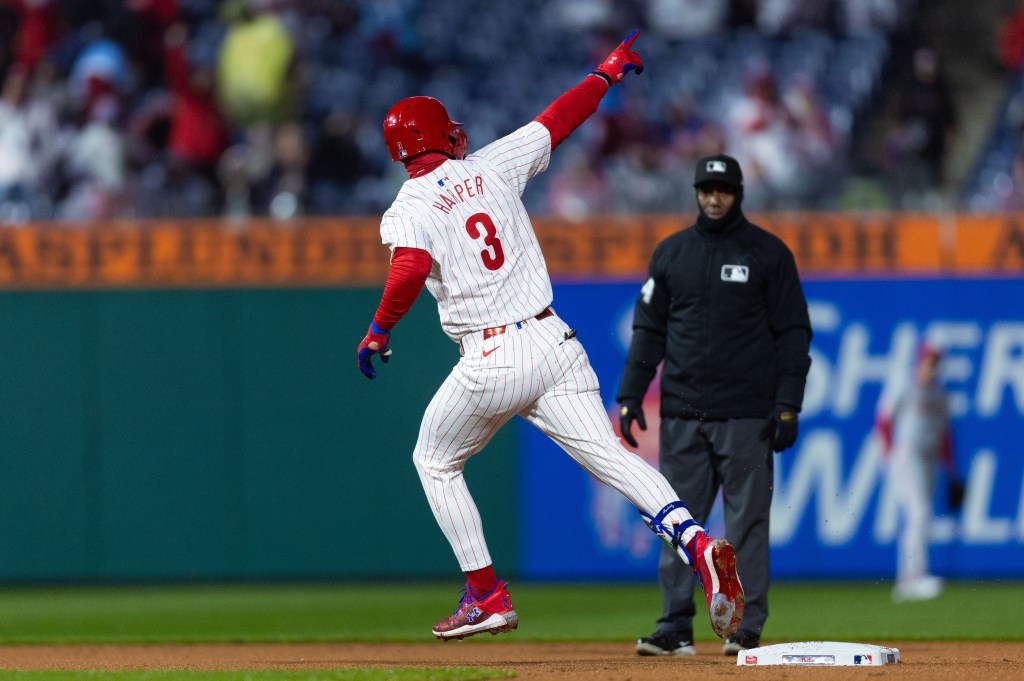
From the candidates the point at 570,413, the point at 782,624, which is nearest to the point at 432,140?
the point at 570,413

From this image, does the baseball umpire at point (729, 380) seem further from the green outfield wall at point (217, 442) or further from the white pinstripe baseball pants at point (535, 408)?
the green outfield wall at point (217, 442)

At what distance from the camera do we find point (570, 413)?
19.8ft

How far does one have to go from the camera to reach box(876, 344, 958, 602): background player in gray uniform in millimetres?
10945

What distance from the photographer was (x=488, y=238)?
606 centimetres

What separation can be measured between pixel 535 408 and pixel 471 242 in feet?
2.10

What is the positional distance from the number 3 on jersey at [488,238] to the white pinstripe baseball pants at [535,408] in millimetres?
238

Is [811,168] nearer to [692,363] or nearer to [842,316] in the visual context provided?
[842,316]

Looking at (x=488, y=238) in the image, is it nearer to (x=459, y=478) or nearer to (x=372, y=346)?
(x=372, y=346)

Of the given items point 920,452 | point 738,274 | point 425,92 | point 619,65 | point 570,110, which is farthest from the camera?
point 425,92

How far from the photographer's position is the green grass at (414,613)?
854cm

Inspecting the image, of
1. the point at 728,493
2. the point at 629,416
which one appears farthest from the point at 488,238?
the point at 728,493

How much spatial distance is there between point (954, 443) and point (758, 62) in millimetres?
3696

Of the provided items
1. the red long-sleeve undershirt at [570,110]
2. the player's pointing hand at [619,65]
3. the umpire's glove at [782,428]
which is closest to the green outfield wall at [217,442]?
the umpire's glove at [782,428]

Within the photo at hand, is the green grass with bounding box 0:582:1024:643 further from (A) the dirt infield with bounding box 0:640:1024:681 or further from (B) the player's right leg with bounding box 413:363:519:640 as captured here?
(B) the player's right leg with bounding box 413:363:519:640
